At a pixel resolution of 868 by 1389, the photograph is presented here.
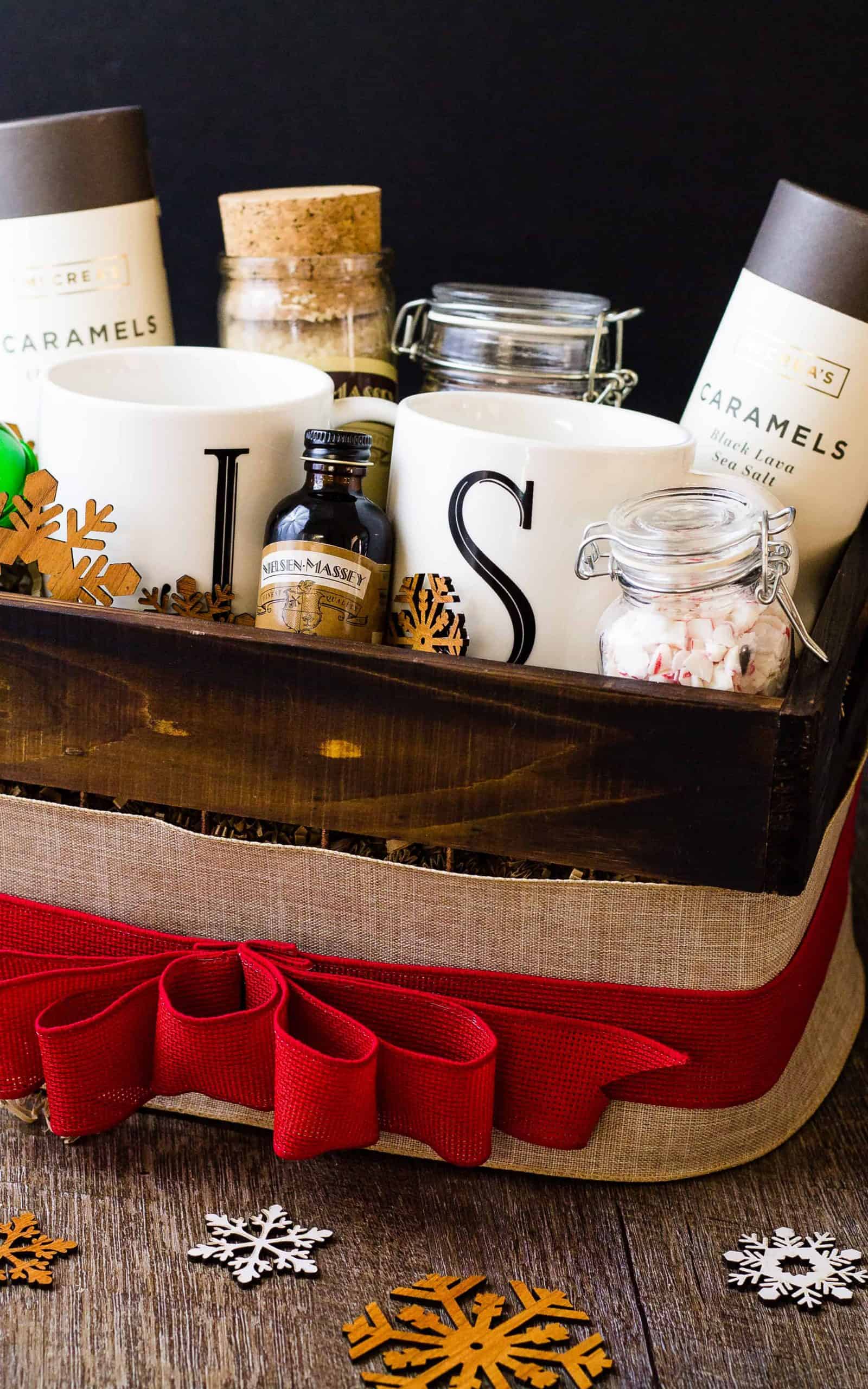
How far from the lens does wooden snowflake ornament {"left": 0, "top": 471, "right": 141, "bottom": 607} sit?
1.93 feet

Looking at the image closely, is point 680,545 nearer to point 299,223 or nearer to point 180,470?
point 180,470

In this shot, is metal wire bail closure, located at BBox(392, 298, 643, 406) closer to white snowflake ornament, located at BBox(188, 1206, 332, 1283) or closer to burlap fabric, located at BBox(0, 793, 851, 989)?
burlap fabric, located at BBox(0, 793, 851, 989)

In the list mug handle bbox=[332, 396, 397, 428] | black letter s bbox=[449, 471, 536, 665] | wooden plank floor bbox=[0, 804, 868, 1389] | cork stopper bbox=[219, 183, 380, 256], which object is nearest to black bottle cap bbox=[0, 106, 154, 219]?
cork stopper bbox=[219, 183, 380, 256]

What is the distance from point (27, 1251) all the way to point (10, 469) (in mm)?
344

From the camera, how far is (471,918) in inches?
21.8

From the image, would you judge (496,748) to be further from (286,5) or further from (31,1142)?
(286,5)

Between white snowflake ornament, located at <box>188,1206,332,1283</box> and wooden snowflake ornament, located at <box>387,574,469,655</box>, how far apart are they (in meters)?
0.25

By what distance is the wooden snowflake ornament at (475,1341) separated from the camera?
1.55 feet

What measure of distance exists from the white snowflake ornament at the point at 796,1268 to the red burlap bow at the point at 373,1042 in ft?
0.19

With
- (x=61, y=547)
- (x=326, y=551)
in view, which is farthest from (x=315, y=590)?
(x=61, y=547)

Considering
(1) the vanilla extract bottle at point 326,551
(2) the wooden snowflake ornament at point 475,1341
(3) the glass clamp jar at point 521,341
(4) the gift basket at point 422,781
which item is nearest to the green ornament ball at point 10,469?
(4) the gift basket at point 422,781

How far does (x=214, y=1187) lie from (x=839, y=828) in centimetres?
36

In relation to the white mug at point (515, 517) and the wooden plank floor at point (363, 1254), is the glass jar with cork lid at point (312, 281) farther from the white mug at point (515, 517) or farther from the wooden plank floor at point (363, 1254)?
the wooden plank floor at point (363, 1254)

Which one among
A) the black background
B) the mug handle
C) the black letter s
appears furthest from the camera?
the black background
